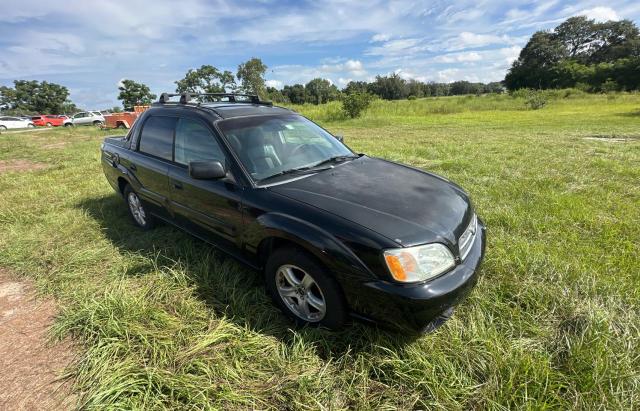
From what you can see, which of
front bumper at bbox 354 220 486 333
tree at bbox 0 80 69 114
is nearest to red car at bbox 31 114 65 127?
tree at bbox 0 80 69 114

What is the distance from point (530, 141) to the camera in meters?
9.84

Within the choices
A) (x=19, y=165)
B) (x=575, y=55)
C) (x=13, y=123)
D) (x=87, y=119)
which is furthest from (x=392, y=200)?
(x=575, y=55)

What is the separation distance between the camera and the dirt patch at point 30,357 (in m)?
1.91

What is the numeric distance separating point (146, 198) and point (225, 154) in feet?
5.50

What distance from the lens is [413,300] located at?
5.87 feet

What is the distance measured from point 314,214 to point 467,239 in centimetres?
109

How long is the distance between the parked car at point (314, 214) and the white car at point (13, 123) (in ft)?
118

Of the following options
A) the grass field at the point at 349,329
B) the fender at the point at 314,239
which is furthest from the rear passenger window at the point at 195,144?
the grass field at the point at 349,329

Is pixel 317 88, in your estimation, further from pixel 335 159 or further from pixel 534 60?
pixel 335 159

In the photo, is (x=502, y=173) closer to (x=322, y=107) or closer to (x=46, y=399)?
(x=46, y=399)

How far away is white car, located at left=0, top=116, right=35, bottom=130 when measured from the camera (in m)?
28.2

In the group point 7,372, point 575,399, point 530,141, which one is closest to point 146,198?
point 7,372

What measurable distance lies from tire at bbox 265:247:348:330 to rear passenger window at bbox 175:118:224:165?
1.02 m

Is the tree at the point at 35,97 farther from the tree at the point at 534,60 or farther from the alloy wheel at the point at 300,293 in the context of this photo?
the tree at the point at 534,60
